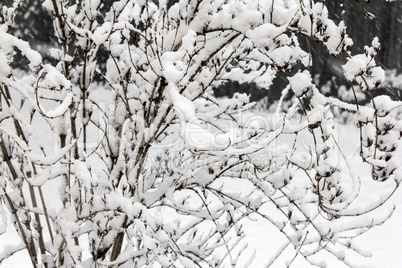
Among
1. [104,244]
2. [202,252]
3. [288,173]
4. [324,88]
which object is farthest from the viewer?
[324,88]

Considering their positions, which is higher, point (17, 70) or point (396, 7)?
point (396, 7)

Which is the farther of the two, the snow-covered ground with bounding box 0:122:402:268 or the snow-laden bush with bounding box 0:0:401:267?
the snow-covered ground with bounding box 0:122:402:268

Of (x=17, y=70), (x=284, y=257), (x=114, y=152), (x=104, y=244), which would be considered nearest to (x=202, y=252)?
(x=104, y=244)

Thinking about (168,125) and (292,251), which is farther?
(292,251)

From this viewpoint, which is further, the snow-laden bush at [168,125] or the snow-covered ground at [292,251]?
the snow-covered ground at [292,251]

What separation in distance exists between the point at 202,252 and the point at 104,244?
54 cm

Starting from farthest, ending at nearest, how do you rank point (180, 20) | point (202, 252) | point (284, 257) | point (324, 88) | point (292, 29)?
point (324, 88) < point (284, 257) < point (202, 252) < point (180, 20) < point (292, 29)

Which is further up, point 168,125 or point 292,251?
point 292,251

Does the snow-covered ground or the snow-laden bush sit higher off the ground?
the snow-covered ground

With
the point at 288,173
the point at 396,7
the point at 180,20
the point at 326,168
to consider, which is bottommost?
the point at 326,168

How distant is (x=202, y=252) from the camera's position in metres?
2.40

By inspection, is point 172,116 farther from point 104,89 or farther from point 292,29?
point 104,89

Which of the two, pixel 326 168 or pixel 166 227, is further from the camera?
pixel 166 227

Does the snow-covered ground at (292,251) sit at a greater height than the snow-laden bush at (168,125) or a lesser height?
greater
